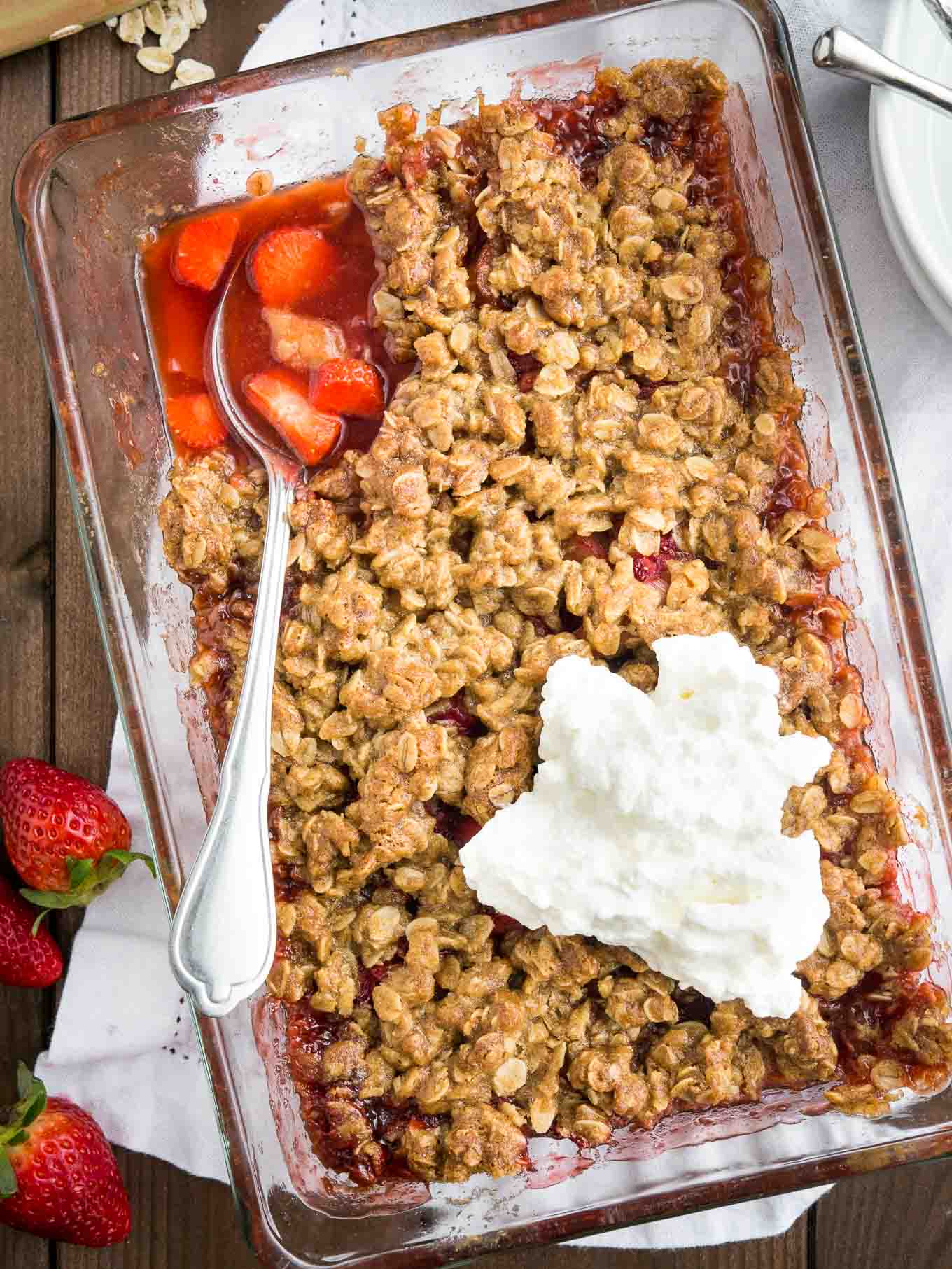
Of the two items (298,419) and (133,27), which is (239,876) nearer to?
(298,419)

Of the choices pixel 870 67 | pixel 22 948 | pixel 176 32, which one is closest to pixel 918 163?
pixel 870 67

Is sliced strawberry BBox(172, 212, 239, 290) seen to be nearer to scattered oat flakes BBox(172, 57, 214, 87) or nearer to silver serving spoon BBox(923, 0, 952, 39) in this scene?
scattered oat flakes BBox(172, 57, 214, 87)

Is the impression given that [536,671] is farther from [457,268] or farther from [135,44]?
[135,44]

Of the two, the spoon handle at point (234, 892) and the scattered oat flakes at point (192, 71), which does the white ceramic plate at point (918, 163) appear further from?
the spoon handle at point (234, 892)

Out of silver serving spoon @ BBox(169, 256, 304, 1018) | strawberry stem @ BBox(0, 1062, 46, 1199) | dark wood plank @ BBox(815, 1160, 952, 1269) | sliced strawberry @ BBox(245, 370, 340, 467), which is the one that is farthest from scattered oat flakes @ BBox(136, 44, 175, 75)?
dark wood plank @ BBox(815, 1160, 952, 1269)

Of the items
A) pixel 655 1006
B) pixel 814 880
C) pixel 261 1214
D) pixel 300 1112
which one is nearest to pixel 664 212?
pixel 814 880
